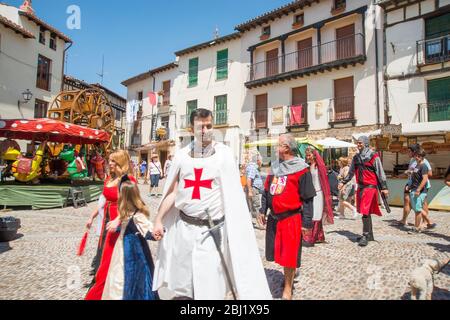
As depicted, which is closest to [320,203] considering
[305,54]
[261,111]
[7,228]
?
[7,228]

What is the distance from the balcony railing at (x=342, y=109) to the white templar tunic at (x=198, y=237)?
15.2 meters

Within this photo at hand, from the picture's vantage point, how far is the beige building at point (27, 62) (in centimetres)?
1880

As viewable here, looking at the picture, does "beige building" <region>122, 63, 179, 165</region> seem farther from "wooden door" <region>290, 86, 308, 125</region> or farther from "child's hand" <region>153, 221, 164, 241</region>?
"child's hand" <region>153, 221, 164, 241</region>

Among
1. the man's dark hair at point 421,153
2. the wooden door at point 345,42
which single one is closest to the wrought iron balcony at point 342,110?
the wooden door at point 345,42

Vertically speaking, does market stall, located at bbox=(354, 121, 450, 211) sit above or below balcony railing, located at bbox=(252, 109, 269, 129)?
below

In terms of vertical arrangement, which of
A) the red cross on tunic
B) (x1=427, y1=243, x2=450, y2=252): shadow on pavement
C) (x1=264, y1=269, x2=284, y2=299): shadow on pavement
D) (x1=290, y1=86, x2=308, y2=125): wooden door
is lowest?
(x1=264, y1=269, x2=284, y2=299): shadow on pavement

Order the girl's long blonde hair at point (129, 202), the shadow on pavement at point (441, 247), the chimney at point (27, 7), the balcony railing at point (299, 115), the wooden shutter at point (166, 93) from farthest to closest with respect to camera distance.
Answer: the wooden shutter at point (166, 93) → the chimney at point (27, 7) → the balcony railing at point (299, 115) → the shadow on pavement at point (441, 247) → the girl's long blonde hair at point (129, 202)

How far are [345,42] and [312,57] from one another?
1979 mm

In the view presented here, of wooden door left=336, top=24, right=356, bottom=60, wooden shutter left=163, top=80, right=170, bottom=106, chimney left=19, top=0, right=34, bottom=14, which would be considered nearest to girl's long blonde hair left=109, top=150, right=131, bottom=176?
wooden door left=336, top=24, right=356, bottom=60

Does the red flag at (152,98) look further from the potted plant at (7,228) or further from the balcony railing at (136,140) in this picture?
the potted plant at (7,228)

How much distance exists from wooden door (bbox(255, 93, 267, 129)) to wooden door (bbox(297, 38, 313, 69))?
3.15 m

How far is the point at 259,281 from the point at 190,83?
23.8 m

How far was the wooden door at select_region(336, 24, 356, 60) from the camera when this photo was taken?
53.6ft
